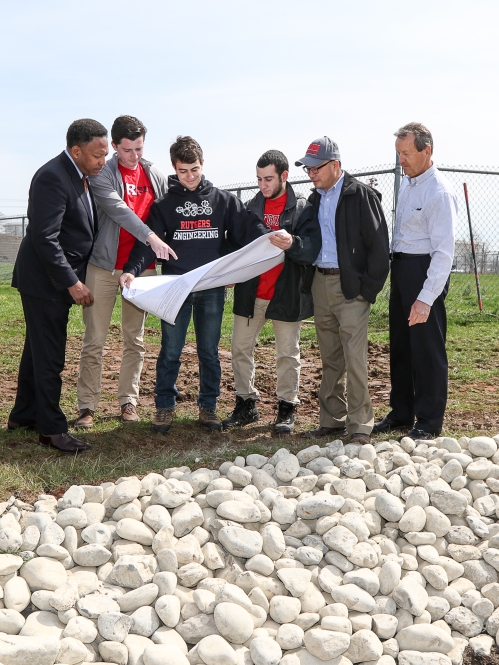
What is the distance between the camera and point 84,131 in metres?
4.53

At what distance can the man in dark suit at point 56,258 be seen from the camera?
14.8ft

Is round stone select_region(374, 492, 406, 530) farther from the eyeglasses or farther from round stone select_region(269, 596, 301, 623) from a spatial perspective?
the eyeglasses

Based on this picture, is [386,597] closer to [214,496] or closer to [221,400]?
[214,496]

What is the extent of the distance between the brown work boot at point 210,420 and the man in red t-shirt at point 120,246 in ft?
1.93

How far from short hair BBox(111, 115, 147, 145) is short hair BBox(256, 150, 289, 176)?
2.89 feet

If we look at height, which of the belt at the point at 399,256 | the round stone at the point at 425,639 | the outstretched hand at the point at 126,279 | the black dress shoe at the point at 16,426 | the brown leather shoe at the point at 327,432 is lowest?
the round stone at the point at 425,639

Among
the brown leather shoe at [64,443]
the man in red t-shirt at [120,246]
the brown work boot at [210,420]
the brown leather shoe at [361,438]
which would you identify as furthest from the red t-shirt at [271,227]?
the brown leather shoe at [64,443]

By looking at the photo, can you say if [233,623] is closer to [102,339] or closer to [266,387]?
[102,339]

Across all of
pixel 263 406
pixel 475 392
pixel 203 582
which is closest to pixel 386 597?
pixel 203 582

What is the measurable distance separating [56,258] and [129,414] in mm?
1589

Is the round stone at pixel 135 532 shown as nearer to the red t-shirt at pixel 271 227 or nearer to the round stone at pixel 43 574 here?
the round stone at pixel 43 574

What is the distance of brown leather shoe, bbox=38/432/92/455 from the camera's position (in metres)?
4.74

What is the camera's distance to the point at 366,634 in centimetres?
299

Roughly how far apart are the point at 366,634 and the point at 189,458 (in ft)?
6.06
